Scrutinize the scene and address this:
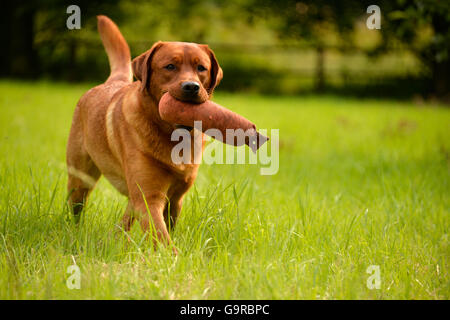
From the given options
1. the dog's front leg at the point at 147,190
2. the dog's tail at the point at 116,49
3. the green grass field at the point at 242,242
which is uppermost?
the dog's tail at the point at 116,49

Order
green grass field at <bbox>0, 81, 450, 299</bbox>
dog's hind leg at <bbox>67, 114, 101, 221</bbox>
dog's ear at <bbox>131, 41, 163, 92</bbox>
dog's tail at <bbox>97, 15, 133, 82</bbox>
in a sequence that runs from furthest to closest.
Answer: dog's tail at <bbox>97, 15, 133, 82</bbox> → dog's hind leg at <bbox>67, 114, 101, 221</bbox> → dog's ear at <bbox>131, 41, 163, 92</bbox> → green grass field at <bbox>0, 81, 450, 299</bbox>

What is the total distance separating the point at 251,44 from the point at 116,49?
15.9 meters

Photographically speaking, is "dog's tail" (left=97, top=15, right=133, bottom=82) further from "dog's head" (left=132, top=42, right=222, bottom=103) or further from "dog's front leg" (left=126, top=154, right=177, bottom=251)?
"dog's front leg" (left=126, top=154, right=177, bottom=251)

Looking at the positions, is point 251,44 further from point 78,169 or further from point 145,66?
point 145,66

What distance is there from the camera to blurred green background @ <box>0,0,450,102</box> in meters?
15.9

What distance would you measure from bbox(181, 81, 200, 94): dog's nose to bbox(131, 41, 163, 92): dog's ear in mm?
325

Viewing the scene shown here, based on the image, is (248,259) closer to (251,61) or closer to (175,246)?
(175,246)

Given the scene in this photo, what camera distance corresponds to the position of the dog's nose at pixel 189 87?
2596 millimetres

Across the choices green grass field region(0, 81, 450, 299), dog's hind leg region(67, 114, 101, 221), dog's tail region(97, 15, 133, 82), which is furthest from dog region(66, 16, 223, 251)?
dog's tail region(97, 15, 133, 82)

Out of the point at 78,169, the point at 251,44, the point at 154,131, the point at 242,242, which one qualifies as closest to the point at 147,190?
the point at 154,131

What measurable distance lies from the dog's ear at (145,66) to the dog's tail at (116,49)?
95 cm

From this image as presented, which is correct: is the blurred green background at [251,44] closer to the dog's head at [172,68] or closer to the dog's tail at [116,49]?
the dog's tail at [116,49]

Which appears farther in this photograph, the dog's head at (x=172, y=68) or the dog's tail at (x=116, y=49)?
the dog's tail at (x=116, y=49)

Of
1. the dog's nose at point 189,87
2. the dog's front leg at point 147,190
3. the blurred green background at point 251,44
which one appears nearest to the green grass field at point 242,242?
the dog's front leg at point 147,190
